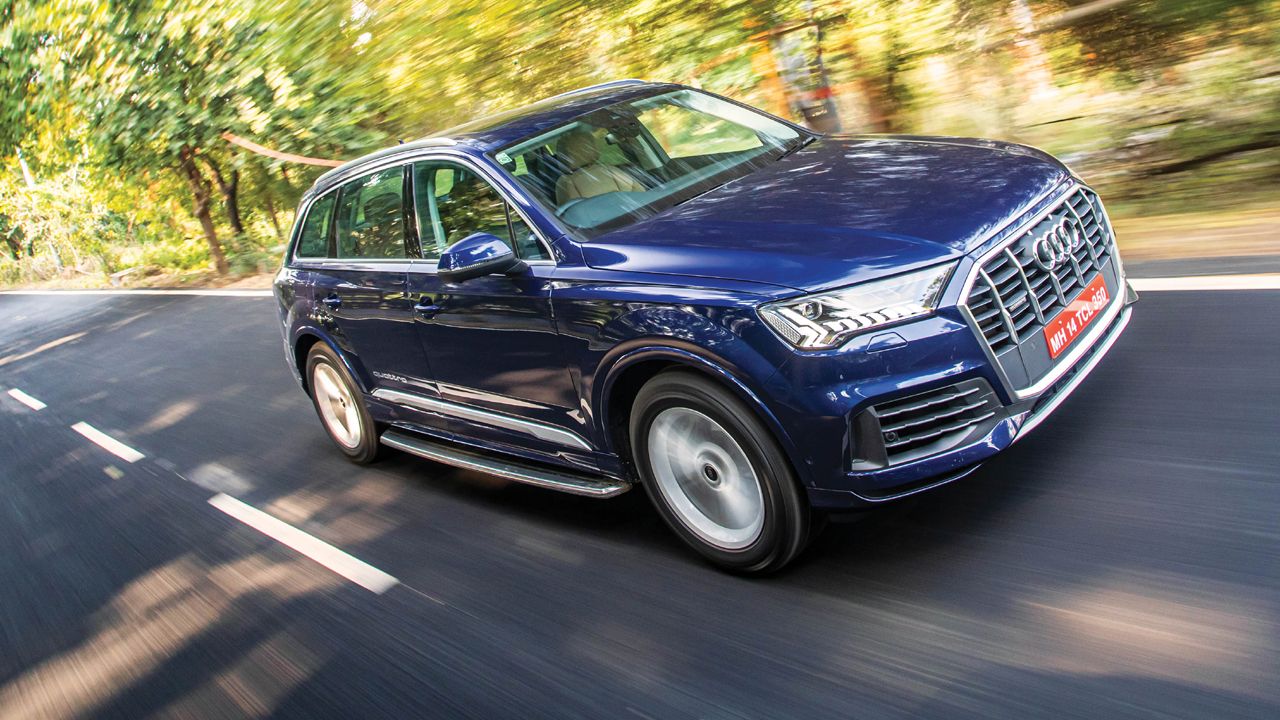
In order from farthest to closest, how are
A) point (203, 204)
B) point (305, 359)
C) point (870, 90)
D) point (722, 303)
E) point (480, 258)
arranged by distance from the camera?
point (203, 204) < point (870, 90) < point (305, 359) < point (480, 258) < point (722, 303)

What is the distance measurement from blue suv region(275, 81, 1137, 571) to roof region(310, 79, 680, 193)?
21 millimetres

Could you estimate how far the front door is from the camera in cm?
422

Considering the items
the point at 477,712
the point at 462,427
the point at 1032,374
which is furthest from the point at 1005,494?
the point at 462,427

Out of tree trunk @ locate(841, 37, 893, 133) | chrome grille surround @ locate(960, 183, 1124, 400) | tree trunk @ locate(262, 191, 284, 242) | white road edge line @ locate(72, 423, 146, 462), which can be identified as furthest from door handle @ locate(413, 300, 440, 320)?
tree trunk @ locate(262, 191, 284, 242)

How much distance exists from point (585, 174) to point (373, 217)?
4.93 ft

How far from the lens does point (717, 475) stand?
12.4 feet

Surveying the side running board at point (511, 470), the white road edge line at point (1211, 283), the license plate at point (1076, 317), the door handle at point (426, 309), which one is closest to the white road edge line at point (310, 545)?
the side running board at point (511, 470)

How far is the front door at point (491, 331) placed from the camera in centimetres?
422

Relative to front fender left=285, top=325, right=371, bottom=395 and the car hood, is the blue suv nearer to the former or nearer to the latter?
the car hood

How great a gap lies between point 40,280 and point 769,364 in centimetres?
3937

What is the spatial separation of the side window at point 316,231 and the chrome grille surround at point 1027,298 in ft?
12.6

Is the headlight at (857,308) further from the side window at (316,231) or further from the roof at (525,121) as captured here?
the side window at (316,231)

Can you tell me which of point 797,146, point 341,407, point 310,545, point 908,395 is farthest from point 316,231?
point 908,395

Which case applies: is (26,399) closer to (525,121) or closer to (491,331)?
(525,121)
